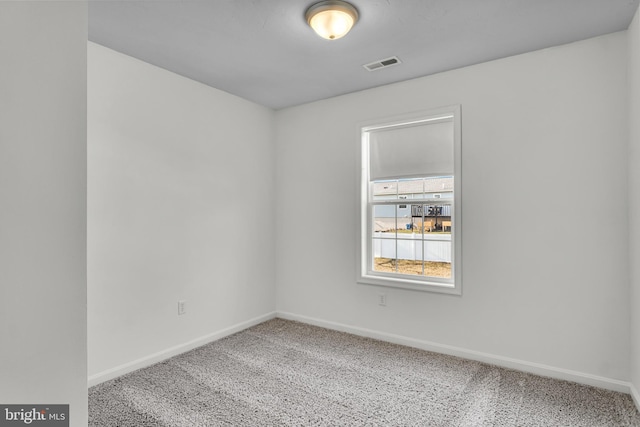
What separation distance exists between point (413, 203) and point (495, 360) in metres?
1.53

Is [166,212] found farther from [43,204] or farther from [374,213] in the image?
[43,204]

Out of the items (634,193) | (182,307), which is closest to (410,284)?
(634,193)

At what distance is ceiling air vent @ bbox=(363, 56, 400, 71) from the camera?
2879 mm

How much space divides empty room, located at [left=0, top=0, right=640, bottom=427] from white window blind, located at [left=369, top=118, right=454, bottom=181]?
20 mm

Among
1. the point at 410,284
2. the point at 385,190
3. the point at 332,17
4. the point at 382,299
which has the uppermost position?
the point at 332,17

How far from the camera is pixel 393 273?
3539mm

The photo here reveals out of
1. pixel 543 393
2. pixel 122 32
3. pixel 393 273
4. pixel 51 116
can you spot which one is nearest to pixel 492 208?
pixel 393 273

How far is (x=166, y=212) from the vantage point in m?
3.07

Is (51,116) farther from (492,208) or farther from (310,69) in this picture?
(492,208)

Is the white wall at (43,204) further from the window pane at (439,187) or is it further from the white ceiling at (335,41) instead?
the window pane at (439,187)

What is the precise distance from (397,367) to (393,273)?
3.12ft

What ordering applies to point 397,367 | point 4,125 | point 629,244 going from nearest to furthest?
point 4,125
point 629,244
point 397,367

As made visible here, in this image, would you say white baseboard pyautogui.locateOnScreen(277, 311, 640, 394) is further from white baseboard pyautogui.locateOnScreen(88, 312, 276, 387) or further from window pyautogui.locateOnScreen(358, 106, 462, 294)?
white baseboard pyautogui.locateOnScreen(88, 312, 276, 387)

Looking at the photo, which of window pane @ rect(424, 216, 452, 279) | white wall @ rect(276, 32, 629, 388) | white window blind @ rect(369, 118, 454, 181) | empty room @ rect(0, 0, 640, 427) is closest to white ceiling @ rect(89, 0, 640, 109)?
empty room @ rect(0, 0, 640, 427)
